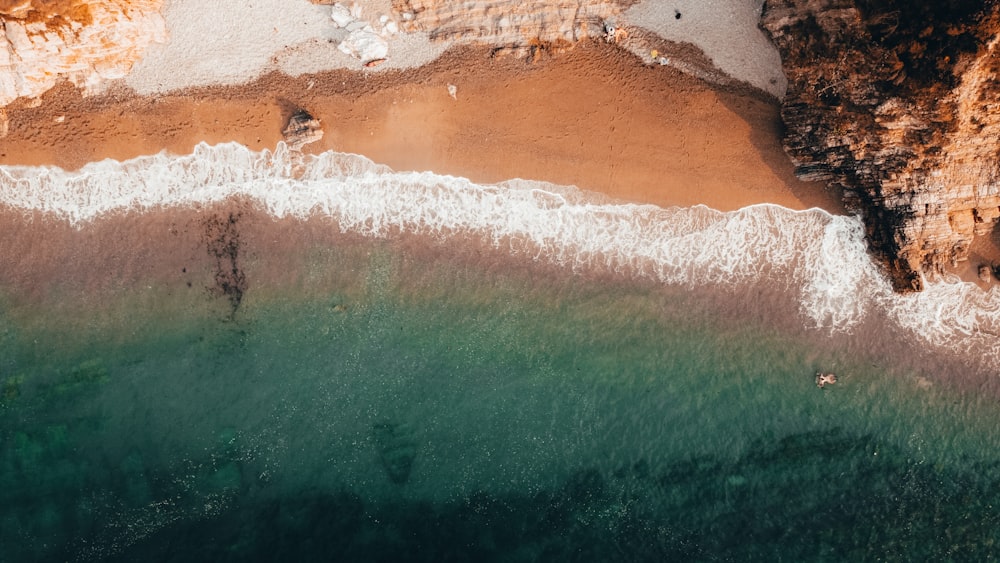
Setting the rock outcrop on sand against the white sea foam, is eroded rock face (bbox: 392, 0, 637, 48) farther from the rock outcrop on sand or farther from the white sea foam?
the white sea foam

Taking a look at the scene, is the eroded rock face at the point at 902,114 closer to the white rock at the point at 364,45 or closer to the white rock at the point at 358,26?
the white rock at the point at 364,45

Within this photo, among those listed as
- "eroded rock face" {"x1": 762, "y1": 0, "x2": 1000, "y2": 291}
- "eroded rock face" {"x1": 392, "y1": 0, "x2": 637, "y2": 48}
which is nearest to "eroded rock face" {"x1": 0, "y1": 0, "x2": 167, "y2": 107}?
"eroded rock face" {"x1": 392, "y1": 0, "x2": 637, "y2": 48}

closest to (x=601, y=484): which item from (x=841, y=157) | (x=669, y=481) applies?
(x=669, y=481)

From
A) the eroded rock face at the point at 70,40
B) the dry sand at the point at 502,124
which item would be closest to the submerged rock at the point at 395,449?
the dry sand at the point at 502,124


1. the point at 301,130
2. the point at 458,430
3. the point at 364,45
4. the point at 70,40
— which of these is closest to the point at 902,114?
the point at 364,45

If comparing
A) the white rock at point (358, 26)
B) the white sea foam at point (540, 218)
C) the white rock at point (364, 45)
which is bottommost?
the white sea foam at point (540, 218)
